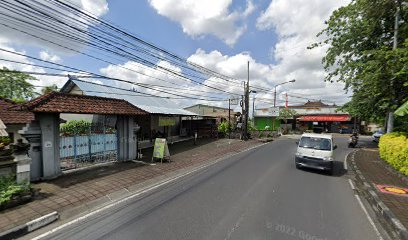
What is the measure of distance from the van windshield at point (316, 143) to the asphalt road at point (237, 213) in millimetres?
1997

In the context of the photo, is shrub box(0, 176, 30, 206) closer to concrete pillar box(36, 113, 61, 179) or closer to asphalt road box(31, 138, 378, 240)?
concrete pillar box(36, 113, 61, 179)

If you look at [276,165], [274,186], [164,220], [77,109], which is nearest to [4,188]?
[77,109]

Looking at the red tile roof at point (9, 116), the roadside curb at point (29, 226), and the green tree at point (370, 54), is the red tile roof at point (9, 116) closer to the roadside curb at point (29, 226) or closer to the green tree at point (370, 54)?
the roadside curb at point (29, 226)

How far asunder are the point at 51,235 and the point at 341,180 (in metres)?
10.9

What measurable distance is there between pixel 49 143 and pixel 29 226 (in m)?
4.46

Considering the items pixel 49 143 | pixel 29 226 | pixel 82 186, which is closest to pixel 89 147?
pixel 49 143

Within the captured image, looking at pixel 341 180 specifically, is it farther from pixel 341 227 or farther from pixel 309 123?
pixel 309 123

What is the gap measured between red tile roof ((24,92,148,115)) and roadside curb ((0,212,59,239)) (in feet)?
14.2

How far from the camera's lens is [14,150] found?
22.7ft

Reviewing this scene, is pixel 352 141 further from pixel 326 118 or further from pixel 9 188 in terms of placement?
pixel 9 188

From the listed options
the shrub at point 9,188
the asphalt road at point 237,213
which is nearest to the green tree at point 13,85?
the shrub at point 9,188

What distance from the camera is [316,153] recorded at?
10336 millimetres

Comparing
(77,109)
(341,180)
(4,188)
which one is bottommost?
(341,180)

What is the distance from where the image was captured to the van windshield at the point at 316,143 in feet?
34.7
